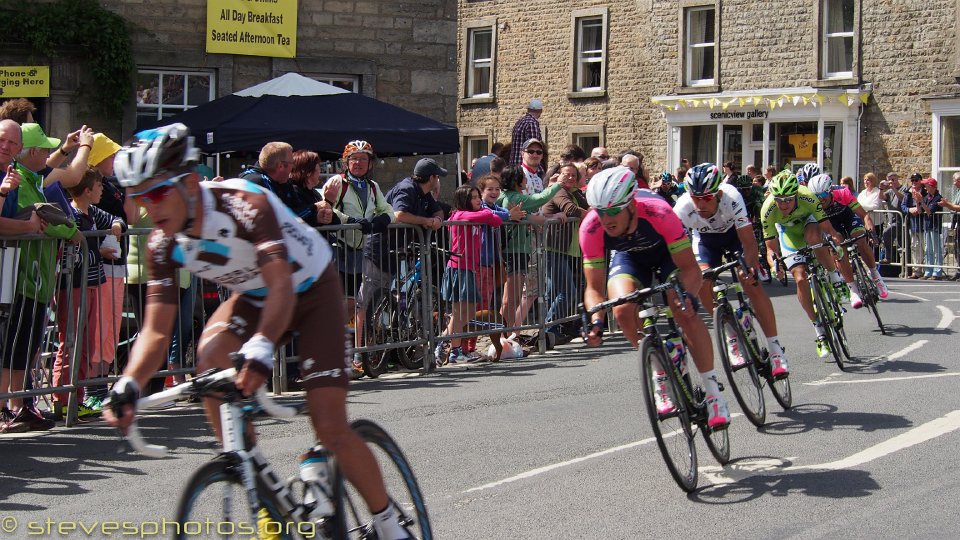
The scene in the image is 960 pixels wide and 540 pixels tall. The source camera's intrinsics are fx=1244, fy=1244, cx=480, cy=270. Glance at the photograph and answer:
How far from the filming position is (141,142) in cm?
468

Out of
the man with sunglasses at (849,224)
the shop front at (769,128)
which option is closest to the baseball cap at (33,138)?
the man with sunglasses at (849,224)

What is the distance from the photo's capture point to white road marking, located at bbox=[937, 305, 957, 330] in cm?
1600

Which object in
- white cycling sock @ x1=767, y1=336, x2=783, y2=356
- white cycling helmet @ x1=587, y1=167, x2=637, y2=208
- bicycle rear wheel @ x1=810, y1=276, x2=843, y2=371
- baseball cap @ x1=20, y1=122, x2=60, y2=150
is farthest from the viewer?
Result: bicycle rear wheel @ x1=810, y1=276, x2=843, y2=371

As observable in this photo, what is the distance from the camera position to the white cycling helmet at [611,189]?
7.53 meters

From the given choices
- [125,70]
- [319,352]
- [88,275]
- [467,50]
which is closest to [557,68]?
[467,50]

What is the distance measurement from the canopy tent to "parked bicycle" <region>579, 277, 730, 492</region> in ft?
26.6

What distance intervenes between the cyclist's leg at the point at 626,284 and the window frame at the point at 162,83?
452 inches

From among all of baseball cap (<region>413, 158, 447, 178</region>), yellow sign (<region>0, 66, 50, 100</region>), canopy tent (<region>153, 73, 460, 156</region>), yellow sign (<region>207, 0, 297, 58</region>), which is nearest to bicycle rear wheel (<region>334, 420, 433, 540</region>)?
baseball cap (<region>413, 158, 447, 178</region>)

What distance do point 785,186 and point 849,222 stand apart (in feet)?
10.9

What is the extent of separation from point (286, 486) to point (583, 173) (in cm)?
1081

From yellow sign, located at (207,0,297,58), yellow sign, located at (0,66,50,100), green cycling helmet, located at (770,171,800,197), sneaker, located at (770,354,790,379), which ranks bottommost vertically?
sneaker, located at (770,354,790,379)

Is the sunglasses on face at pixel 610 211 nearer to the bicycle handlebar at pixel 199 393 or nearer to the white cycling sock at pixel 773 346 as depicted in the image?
the white cycling sock at pixel 773 346

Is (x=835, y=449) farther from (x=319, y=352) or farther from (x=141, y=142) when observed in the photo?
(x=141, y=142)

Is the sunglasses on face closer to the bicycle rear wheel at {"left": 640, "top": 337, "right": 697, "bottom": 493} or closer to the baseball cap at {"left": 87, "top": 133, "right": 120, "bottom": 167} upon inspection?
the bicycle rear wheel at {"left": 640, "top": 337, "right": 697, "bottom": 493}
